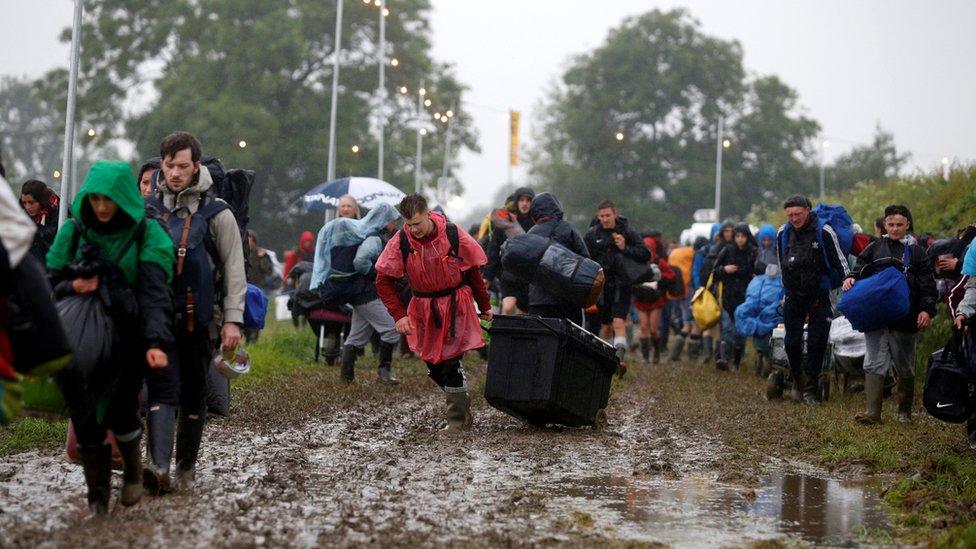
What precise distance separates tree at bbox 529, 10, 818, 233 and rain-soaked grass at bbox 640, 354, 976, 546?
192ft

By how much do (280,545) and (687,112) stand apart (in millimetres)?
70560

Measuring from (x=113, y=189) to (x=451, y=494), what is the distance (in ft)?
7.75

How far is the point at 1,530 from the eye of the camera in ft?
20.2

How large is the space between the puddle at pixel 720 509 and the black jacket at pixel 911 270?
11.5 feet

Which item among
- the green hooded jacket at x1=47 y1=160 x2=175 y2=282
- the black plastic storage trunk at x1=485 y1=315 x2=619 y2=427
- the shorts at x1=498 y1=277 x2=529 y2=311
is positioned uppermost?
the green hooded jacket at x1=47 y1=160 x2=175 y2=282

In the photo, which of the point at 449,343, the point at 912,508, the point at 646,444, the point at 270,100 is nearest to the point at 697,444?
the point at 646,444

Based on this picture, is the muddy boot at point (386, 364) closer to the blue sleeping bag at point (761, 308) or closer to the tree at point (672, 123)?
the blue sleeping bag at point (761, 308)

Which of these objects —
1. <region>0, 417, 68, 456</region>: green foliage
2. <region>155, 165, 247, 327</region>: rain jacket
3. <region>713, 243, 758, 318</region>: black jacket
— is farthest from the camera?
<region>713, 243, 758, 318</region>: black jacket

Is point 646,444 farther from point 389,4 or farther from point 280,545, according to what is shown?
point 389,4

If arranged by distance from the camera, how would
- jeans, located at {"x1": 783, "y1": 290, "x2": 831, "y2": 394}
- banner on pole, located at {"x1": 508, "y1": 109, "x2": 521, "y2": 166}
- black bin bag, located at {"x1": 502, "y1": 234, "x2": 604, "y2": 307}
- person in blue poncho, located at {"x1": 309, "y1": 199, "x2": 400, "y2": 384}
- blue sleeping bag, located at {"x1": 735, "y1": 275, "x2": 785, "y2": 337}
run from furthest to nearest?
1. banner on pole, located at {"x1": 508, "y1": 109, "x2": 521, "y2": 166}
2. blue sleeping bag, located at {"x1": 735, "y1": 275, "x2": 785, "y2": 337}
3. person in blue poncho, located at {"x1": 309, "y1": 199, "x2": 400, "y2": 384}
4. jeans, located at {"x1": 783, "y1": 290, "x2": 831, "y2": 394}
5. black bin bag, located at {"x1": 502, "y1": 234, "x2": 604, "y2": 307}

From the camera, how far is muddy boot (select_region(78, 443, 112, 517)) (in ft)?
21.5

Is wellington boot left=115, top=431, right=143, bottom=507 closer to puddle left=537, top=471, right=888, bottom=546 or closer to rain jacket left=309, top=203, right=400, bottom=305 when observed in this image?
puddle left=537, top=471, right=888, bottom=546

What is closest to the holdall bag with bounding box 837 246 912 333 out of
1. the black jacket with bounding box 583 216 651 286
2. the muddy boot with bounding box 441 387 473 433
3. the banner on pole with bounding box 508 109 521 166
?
the muddy boot with bounding box 441 387 473 433

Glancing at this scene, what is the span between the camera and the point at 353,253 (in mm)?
15172
